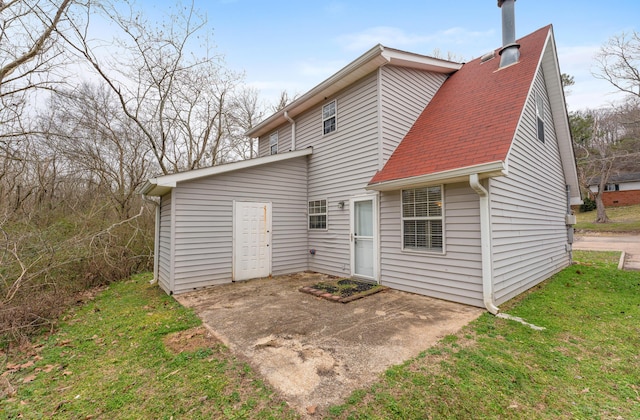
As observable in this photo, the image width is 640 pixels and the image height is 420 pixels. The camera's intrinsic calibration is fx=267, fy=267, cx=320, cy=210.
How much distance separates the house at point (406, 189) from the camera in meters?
4.79

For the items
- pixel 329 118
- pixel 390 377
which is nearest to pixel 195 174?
pixel 329 118

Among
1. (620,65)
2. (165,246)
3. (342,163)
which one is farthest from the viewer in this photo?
(620,65)

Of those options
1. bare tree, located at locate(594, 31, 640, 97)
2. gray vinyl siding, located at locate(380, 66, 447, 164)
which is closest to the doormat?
gray vinyl siding, located at locate(380, 66, 447, 164)

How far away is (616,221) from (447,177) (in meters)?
26.3

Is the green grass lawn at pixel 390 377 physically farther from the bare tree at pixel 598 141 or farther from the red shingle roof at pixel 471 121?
the bare tree at pixel 598 141

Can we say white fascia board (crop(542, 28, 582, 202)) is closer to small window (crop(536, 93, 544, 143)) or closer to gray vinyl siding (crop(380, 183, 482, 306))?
small window (crop(536, 93, 544, 143))

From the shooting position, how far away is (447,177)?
14.9ft

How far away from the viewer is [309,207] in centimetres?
822

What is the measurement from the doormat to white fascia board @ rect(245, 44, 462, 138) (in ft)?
16.7

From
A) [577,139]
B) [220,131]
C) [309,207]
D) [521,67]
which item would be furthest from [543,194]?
[577,139]

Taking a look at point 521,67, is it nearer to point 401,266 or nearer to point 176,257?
point 401,266

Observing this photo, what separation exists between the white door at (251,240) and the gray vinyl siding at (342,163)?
1.45 m

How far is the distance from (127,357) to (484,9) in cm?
1125

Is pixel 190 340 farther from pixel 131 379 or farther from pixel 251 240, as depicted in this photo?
pixel 251 240
